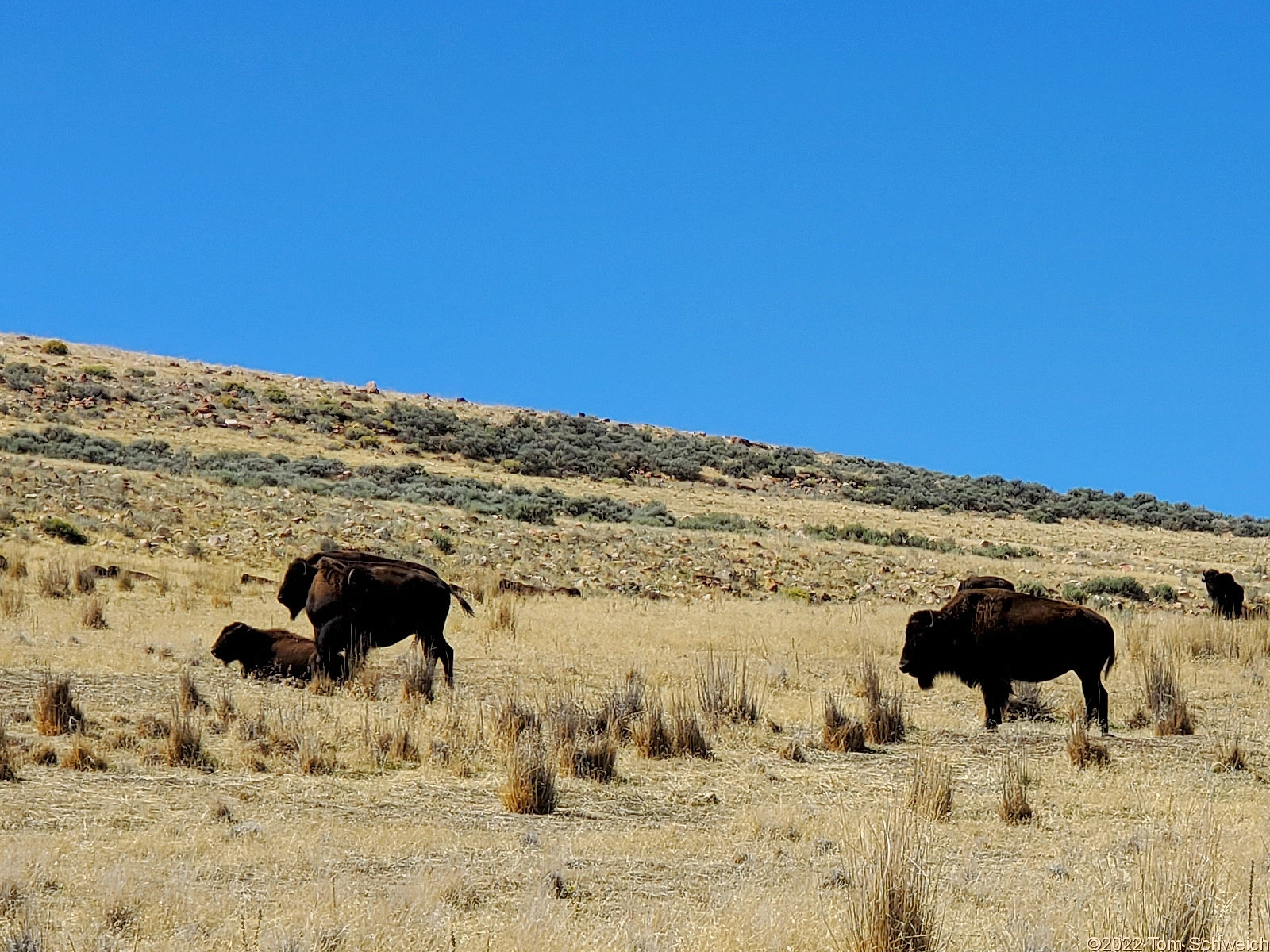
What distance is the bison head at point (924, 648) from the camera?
1391 centimetres

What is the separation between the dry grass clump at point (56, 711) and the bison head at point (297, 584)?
13.7ft

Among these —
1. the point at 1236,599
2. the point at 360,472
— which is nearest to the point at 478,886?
the point at 1236,599

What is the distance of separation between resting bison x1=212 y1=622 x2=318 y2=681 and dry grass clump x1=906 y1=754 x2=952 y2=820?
6.89 meters

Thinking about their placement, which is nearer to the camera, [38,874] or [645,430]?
[38,874]

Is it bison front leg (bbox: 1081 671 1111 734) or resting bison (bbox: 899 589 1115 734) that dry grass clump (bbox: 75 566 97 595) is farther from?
bison front leg (bbox: 1081 671 1111 734)

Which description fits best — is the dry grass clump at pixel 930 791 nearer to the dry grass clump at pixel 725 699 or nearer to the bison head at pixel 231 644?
the dry grass clump at pixel 725 699

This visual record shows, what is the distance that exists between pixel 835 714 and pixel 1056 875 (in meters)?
4.89

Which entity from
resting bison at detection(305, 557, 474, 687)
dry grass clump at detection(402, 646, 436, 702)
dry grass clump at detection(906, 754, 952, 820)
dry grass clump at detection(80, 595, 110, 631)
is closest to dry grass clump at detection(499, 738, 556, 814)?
dry grass clump at detection(906, 754, 952, 820)

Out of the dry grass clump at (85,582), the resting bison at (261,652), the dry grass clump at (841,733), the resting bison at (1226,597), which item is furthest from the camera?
the resting bison at (1226,597)

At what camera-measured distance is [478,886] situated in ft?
24.1

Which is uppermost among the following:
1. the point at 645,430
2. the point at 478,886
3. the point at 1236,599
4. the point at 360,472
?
the point at 645,430

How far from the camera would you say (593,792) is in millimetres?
10430

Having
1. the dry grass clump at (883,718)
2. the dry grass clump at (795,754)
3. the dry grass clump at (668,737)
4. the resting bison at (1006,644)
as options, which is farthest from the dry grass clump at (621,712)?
the resting bison at (1006,644)

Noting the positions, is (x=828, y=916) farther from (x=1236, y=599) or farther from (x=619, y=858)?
(x=1236, y=599)
